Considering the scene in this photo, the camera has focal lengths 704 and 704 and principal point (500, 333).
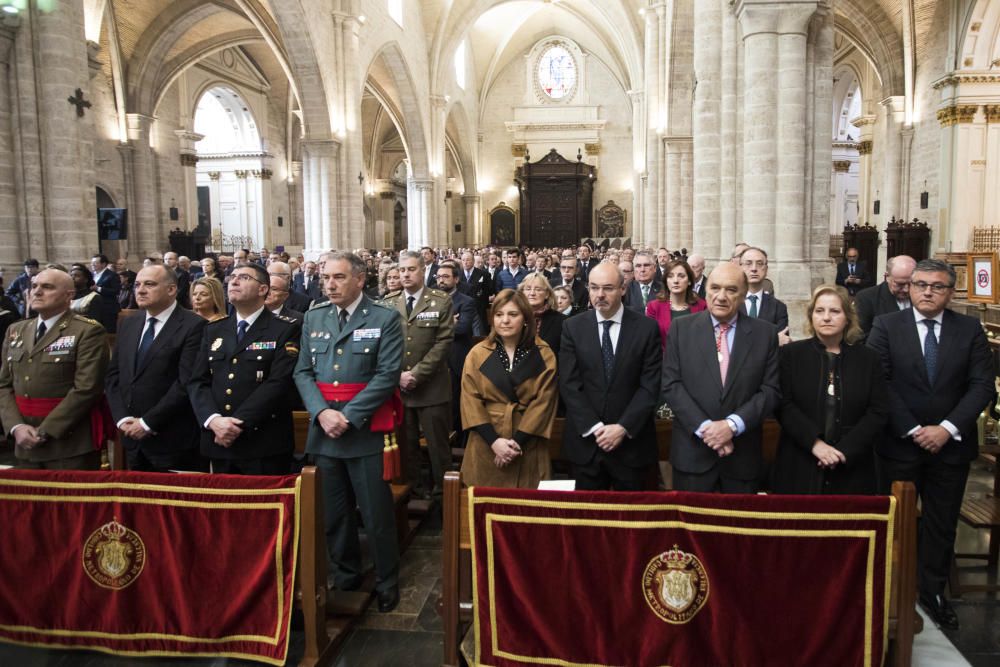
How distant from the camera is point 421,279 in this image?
5473 mm

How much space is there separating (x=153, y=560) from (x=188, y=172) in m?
21.9

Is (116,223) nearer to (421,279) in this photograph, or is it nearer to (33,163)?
(33,163)

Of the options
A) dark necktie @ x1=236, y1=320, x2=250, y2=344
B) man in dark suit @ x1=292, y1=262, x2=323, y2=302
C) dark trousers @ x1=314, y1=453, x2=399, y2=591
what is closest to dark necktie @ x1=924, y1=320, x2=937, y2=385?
dark trousers @ x1=314, y1=453, x2=399, y2=591

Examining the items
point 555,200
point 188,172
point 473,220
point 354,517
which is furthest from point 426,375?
point 473,220

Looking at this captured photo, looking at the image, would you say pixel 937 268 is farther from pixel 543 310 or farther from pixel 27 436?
pixel 27 436

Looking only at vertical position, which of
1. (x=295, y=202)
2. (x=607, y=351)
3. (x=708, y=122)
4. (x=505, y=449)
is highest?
(x=295, y=202)

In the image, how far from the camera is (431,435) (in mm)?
5051

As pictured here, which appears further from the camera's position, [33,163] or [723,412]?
[33,163]

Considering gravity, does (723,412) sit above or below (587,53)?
below

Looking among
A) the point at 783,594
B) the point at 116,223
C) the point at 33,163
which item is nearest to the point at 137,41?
the point at 116,223

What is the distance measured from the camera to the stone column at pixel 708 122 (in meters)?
9.63

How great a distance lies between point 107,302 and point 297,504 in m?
7.47

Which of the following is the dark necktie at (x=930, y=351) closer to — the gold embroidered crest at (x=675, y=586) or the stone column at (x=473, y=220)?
the gold embroidered crest at (x=675, y=586)

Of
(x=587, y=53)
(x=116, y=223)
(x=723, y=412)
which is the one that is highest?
(x=587, y=53)
